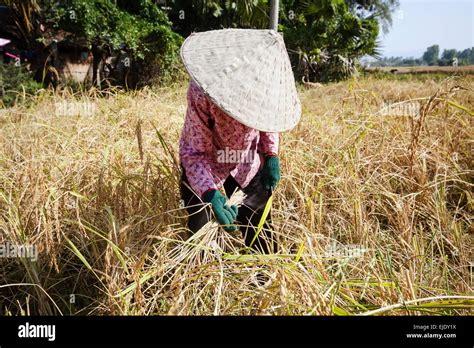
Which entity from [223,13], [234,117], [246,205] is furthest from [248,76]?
[223,13]

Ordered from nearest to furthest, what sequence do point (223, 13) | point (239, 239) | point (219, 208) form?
point (219, 208) < point (239, 239) < point (223, 13)

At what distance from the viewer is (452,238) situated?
162cm

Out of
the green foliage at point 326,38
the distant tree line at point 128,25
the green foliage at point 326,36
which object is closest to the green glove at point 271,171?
the distant tree line at point 128,25

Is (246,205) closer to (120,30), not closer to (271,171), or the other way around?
(271,171)

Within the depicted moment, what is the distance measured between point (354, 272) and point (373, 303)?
0.67ft

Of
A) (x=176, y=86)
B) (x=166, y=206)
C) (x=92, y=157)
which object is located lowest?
(x=166, y=206)

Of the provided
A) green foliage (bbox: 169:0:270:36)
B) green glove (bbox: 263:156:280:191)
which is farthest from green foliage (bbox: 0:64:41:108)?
green glove (bbox: 263:156:280:191)

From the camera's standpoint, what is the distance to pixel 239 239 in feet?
4.72

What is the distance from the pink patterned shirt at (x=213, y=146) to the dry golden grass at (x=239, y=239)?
175 mm

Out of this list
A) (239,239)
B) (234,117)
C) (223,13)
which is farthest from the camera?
(223,13)

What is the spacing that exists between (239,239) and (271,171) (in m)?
0.30
